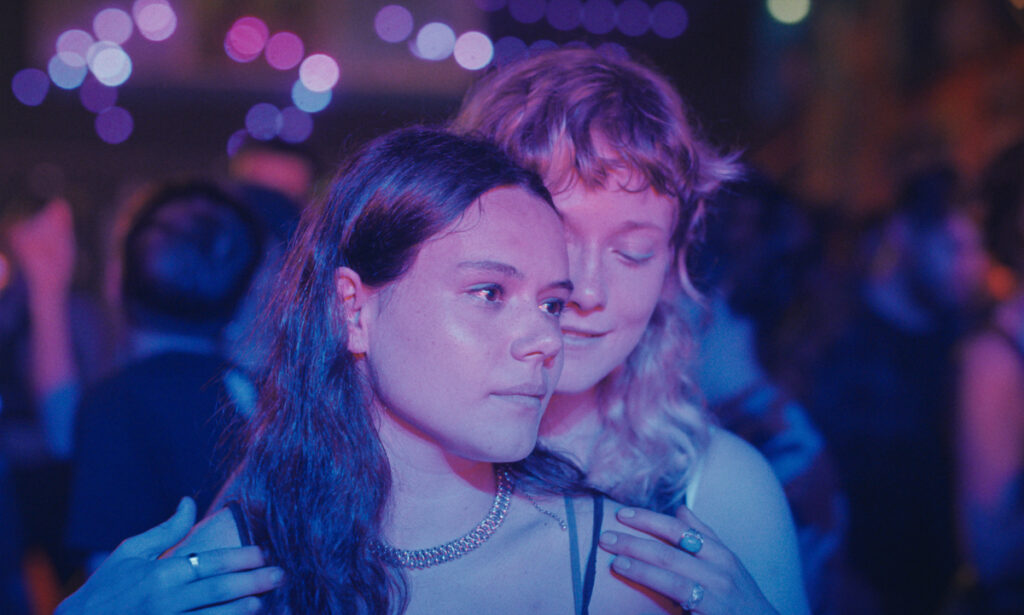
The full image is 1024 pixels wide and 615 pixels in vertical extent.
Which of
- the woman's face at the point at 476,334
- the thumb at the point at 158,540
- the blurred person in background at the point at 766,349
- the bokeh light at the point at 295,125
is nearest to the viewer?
the woman's face at the point at 476,334

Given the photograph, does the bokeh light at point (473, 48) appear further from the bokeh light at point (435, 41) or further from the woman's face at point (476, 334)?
the woman's face at point (476, 334)

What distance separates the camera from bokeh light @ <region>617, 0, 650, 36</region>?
7.75 meters

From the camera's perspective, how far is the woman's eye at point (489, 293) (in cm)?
111

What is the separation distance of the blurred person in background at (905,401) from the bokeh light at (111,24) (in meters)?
7.18

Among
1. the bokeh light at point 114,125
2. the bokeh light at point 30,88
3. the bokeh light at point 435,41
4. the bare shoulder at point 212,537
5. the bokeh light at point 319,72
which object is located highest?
the bokeh light at point 435,41

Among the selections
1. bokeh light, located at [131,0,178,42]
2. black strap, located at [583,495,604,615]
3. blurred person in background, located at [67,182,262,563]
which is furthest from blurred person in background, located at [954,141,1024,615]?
bokeh light, located at [131,0,178,42]

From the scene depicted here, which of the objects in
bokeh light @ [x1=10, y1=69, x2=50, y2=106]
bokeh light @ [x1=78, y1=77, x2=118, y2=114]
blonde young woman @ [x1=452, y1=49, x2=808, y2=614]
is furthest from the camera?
bokeh light @ [x1=78, y1=77, x2=118, y2=114]

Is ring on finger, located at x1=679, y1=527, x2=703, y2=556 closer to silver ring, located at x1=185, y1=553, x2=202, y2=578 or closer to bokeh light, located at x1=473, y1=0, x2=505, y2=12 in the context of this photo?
silver ring, located at x1=185, y1=553, x2=202, y2=578

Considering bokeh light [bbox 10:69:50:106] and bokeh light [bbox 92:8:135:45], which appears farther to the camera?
bokeh light [bbox 10:69:50:106]

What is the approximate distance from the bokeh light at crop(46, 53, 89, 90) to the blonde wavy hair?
24.7ft

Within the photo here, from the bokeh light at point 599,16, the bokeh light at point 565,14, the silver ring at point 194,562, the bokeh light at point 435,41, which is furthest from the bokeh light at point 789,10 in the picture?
the silver ring at point 194,562

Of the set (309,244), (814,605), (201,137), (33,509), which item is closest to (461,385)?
(309,244)

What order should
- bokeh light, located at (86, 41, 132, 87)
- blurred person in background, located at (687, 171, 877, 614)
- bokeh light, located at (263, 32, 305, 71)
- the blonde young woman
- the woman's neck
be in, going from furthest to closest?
1. bokeh light, located at (263, 32, 305, 71)
2. bokeh light, located at (86, 41, 132, 87)
3. blurred person in background, located at (687, 171, 877, 614)
4. the woman's neck
5. the blonde young woman

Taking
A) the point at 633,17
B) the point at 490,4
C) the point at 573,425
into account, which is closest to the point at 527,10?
the point at 490,4
